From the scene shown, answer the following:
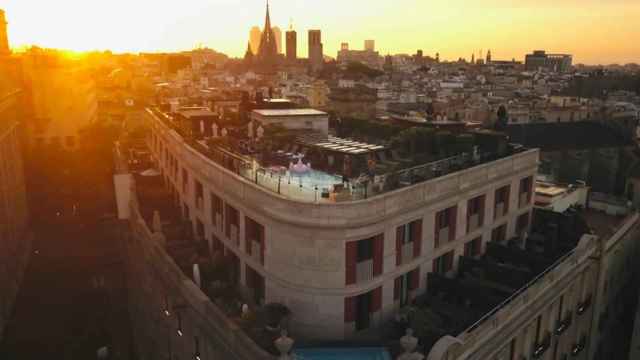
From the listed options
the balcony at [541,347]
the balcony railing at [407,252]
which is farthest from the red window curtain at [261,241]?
the balcony at [541,347]

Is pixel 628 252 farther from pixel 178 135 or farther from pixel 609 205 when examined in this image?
pixel 178 135

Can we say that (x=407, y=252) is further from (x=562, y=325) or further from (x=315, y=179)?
(x=562, y=325)

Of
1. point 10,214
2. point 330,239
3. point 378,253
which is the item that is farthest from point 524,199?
point 10,214

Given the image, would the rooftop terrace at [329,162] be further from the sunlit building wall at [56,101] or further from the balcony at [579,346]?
the sunlit building wall at [56,101]

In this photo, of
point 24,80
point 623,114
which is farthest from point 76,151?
point 623,114

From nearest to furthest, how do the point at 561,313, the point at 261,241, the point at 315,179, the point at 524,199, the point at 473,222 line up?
the point at 261,241, the point at 315,179, the point at 561,313, the point at 473,222, the point at 524,199

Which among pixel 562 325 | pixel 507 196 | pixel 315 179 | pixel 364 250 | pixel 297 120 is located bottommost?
pixel 562 325

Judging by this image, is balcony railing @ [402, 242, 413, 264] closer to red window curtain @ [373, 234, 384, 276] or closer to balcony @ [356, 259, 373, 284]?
red window curtain @ [373, 234, 384, 276]
